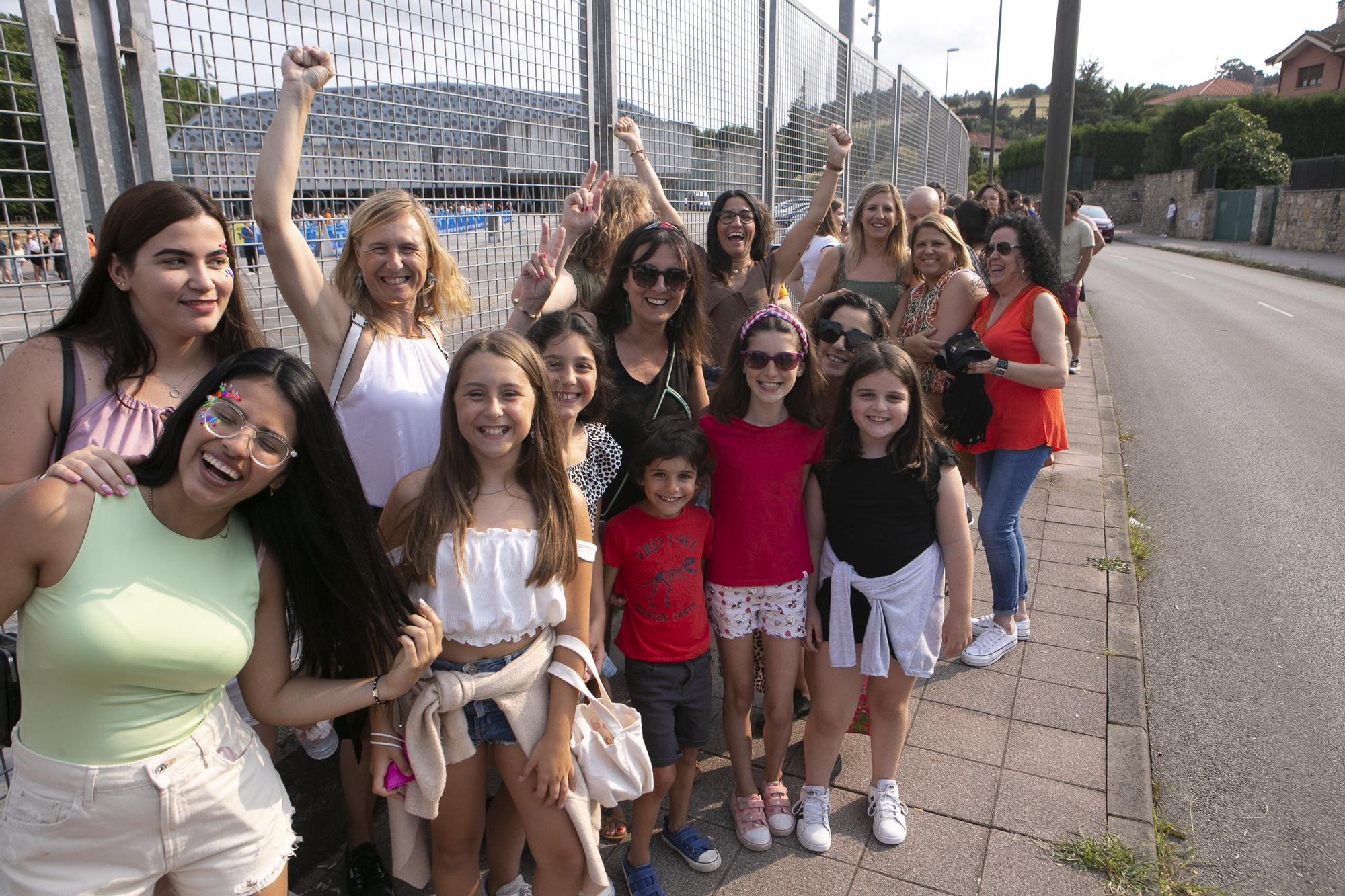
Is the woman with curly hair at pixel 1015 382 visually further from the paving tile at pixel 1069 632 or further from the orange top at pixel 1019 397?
the paving tile at pixel 1069 632

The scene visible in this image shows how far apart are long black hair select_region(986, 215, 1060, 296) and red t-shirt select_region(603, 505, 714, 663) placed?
2.06m

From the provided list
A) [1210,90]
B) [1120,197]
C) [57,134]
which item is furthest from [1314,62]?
[57,134]

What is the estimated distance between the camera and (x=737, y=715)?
2846 millimetres

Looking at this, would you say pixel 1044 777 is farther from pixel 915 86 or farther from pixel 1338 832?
pixel 915 86

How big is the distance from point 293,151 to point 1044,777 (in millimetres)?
3197

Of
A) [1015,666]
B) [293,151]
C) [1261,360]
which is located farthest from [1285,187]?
[293,151]

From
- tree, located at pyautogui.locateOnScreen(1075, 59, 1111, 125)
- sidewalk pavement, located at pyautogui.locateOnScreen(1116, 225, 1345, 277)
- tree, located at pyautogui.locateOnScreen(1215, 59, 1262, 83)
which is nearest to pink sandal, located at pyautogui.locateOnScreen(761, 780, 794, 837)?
sidewalk pavement, located at pyautogui.locateOnScreen(1116, 225, 1345, 277)

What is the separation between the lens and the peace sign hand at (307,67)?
2270 mm

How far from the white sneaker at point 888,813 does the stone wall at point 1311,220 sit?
30608 mm

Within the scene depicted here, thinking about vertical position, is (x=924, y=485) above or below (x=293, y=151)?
below

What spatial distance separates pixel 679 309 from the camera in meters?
3.02

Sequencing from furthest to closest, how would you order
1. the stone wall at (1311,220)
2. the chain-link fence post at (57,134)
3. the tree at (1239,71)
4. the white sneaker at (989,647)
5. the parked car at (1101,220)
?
the tree at (1239,71) → the parked car at (1101,220) → the stone wall at (1311,220) → the white sneaker at (989,647) → the chain-link fence post at (57,134)

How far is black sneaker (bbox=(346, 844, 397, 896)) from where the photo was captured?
8.31ft

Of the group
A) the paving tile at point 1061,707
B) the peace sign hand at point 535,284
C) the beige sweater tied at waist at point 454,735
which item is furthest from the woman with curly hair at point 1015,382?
the beige sweater tied at waist at point 454,735
